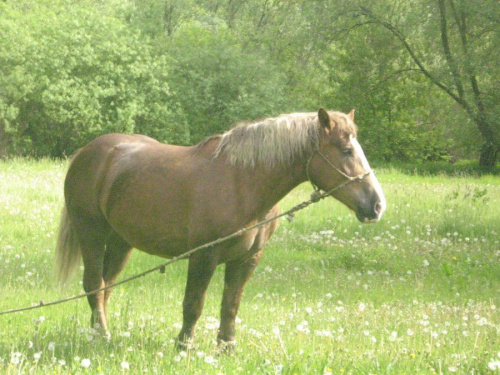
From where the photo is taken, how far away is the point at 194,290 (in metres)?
4.85

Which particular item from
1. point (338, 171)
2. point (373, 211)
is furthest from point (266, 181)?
point (373, 211)

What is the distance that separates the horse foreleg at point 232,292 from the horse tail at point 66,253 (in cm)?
191

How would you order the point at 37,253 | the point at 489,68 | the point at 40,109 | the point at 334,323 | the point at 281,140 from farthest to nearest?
the point at 40,109
the point at 489,68
the point at 37,253
the point at 334,323
the point at 281,140

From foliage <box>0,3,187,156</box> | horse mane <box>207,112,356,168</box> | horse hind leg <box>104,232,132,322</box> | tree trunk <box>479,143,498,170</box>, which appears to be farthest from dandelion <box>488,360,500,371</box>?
tree trunk <box>479,143,498,170</box>

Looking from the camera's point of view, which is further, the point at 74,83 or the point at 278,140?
the point at 74,83

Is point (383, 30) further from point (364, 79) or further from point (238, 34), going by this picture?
point (238, 34)

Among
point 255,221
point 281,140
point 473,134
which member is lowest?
point 473,134

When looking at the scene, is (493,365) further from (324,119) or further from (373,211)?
(324,119)

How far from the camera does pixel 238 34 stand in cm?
4331

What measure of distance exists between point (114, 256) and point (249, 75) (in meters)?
32.7

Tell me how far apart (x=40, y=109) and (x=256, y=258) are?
30.5 meters

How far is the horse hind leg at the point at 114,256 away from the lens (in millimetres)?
6082

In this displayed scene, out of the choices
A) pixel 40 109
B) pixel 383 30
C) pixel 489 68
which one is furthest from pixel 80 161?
pixel 40 109

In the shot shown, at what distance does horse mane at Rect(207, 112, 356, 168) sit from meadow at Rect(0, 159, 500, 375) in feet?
4.21
